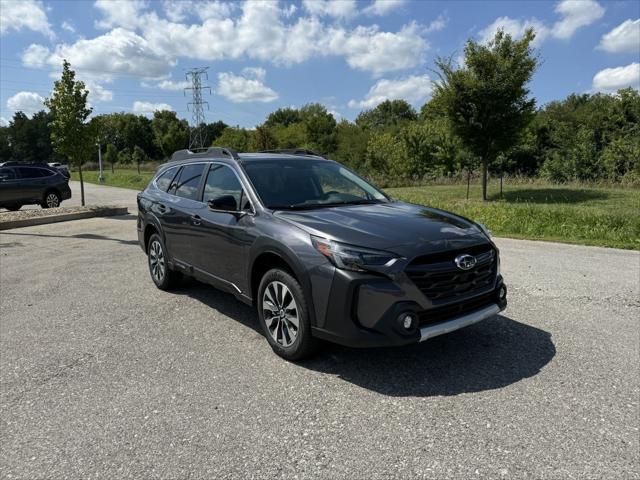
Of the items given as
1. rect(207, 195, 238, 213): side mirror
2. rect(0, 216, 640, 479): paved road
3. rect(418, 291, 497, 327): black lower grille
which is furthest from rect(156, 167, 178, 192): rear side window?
rect(418, 291, 497, 327): black lower grille

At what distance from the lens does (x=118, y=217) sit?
51.3 feet

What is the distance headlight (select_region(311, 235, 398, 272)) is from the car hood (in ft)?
0.16

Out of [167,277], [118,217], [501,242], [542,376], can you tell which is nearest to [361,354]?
[542,376]

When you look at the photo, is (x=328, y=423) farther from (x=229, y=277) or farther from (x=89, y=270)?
(x=89, y=270)

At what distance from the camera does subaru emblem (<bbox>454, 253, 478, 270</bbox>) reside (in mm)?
3676

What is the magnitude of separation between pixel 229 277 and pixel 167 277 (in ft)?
5.97

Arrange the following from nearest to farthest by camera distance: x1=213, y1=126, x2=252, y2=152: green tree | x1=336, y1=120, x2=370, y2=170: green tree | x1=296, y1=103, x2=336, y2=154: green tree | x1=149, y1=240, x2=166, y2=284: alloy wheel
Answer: x1=149, y1=240, x2=166, y2=284: alloy wheel
x1=336, y1=120, x2=370, y2=170: green tree
x1=296, y1=103, x2=336, y2=154: green tree
x1=213, y1=126, x2=252, y2=152: green tree

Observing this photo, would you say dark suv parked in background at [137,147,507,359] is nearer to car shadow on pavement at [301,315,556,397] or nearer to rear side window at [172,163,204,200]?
rear side window at [172,163,204,200]

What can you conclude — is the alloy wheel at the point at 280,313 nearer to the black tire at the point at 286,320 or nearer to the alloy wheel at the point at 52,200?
the black tire at the point at 286,320

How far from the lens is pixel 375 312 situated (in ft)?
11.3

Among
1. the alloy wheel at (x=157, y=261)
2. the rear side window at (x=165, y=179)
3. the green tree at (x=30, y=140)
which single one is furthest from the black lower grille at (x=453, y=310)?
the green tree at (x=30, y=140)

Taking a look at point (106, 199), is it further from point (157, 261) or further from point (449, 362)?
point (449, 362)

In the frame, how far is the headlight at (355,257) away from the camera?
3469mm

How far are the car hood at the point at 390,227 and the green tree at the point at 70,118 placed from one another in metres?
14.8
